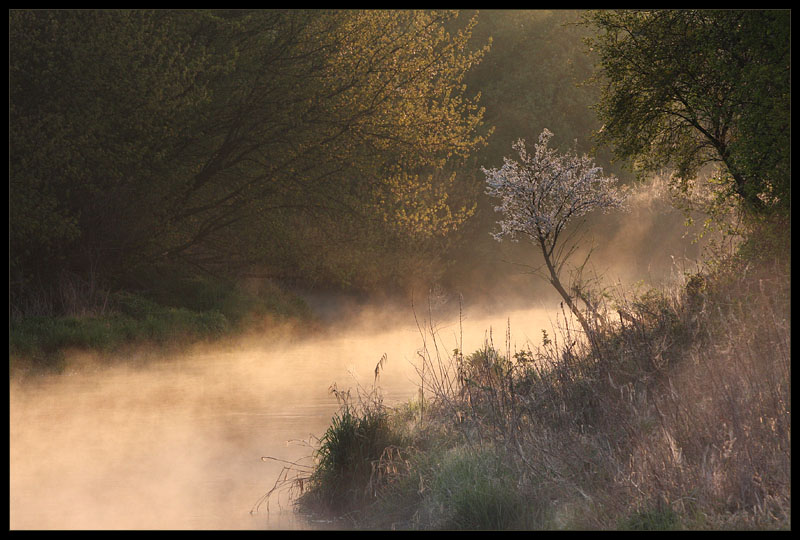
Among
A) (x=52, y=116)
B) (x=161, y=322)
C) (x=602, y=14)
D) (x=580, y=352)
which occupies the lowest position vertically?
(x=580, y=352)

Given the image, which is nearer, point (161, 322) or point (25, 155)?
point (25, 155)

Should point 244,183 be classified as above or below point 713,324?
above

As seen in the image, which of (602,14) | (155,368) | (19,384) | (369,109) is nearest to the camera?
(602,14)

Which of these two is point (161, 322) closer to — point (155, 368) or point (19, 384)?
point (155, 368)

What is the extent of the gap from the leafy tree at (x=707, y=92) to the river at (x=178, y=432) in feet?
12.3

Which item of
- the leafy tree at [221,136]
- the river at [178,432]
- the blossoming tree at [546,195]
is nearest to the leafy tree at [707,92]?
the blossoming tree at [546,195]

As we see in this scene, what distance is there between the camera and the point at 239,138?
26.5 meters

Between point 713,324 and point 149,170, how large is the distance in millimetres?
15640

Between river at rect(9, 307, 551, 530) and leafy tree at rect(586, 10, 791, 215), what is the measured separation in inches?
148

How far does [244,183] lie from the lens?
27750 millimetres

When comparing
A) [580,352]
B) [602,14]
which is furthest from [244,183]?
[580,352]

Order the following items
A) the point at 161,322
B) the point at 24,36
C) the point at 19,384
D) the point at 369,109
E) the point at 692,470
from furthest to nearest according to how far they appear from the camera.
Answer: the point at 369,109 < the point at 161,322 < the point at 24,36 < the point at 19,384 < the point at 692,470

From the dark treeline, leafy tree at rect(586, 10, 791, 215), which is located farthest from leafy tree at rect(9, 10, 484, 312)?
leafy tree at rect(586, 10, 791, 215)

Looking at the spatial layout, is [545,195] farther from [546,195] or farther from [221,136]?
[221,136]
